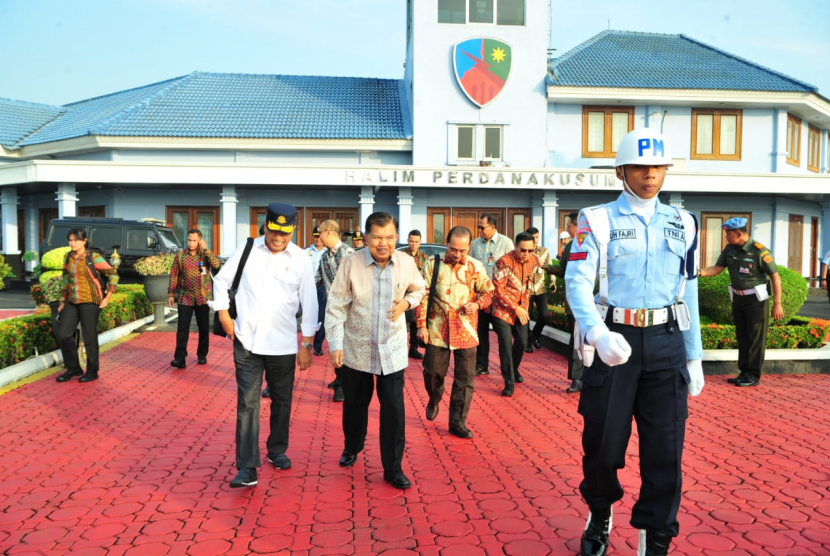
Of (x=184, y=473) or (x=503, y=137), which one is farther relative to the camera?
(x=503, y=137)

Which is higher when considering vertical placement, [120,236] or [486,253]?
[120,236]

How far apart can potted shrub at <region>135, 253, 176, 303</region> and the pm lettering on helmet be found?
10928 mm

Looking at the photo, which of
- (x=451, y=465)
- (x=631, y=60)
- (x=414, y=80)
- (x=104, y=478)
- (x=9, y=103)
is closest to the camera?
(x=104, y=478)

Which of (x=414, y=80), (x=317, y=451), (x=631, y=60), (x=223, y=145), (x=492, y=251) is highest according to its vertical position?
(x=631, y=60)

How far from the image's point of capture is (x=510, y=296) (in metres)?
7.46

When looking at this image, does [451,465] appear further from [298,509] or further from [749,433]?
[749,433]

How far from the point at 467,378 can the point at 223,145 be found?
19297 millimetres

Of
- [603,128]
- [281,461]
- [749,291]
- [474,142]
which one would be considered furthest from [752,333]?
[603,128]

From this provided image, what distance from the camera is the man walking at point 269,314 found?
182 inches

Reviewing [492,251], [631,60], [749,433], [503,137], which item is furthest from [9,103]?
[749,433]

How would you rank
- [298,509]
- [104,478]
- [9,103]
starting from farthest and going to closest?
[9,103] < [104,478] < [298,509]

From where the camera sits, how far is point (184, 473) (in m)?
4.76

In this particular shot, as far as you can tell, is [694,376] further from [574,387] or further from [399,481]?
[574,387]

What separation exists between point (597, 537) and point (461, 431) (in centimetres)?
242
